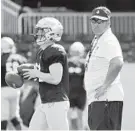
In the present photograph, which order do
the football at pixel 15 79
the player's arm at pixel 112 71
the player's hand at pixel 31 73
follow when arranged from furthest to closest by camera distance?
the football at pixel 15 79
the player's hand at pixel 31 73
the player's arm at pixel 112 71

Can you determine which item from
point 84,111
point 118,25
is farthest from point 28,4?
point 84,111

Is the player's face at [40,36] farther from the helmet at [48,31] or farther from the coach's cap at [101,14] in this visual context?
the coach's cap at [101,14]

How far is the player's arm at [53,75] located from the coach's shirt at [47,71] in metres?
0.05

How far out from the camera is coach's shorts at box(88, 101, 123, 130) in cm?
587

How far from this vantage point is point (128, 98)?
11086 millimetres

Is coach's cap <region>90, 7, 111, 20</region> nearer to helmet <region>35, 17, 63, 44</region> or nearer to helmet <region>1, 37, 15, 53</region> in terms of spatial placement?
helmet <region>35, 17, 63, 44</region>

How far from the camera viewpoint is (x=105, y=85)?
5.82m

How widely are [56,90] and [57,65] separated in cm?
26

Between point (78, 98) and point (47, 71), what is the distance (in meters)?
4.42

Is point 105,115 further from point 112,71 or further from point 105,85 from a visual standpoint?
point 112,71

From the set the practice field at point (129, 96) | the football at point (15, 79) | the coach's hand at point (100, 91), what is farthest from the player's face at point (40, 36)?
the practice field at point (129, 96)

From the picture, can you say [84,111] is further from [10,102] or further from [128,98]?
[10,102]

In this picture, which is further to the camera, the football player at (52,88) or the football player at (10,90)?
the football player at (10,90)

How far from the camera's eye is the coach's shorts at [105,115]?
5867mm
